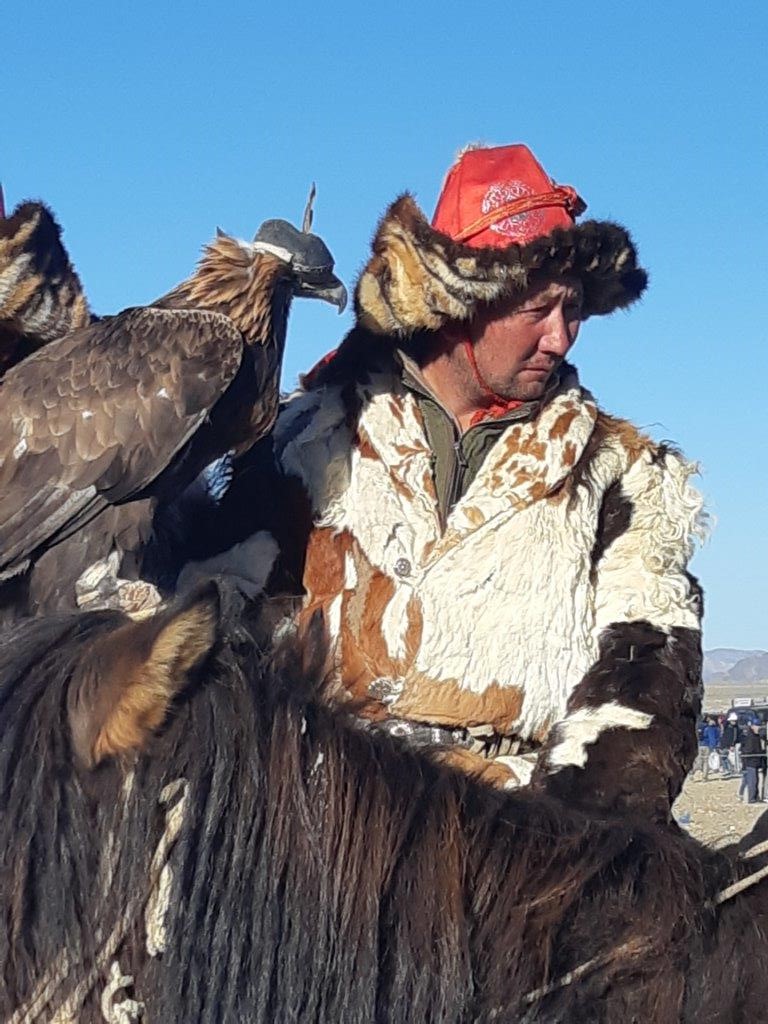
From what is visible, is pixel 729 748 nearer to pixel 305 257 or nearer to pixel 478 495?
pixel 305 257

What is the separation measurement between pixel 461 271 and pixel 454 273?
0.9 inches

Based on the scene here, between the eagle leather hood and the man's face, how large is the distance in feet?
0.13

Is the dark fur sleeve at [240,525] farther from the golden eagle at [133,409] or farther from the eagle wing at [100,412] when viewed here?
the eagle wing at [100,412]

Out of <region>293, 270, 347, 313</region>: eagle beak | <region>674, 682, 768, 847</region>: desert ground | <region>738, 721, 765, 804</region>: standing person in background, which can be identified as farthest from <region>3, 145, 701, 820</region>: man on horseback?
<region>738, 721, 765, 804</region>: standing person in background

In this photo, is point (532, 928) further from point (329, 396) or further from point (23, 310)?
point (23, 310)

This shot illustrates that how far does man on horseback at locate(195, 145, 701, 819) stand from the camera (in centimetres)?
328

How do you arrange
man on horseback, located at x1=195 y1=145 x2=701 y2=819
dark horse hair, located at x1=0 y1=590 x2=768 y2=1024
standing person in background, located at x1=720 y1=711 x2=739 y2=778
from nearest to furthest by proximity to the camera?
dark horse hair, located at x1=0 y1=590 x2=768 y2=1024 < man on horseback, located at x1=195 y1=145 x2=701 y2=819 < standing person in background, located at x1=720 y1=711 x2=739 y2=778

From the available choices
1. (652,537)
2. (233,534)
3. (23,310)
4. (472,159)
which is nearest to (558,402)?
(652,537)

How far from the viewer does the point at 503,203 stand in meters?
3.52

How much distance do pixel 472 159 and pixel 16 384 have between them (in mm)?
1568

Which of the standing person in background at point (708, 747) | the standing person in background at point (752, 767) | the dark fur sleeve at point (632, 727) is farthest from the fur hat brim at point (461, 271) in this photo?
the standing person in background at point (708, 747)

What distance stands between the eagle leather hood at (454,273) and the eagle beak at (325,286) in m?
0.49

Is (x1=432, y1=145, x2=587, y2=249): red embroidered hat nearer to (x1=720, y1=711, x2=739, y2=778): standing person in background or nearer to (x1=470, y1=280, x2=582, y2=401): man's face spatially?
(x1=470, y1=280, x2=582, y2=401): man's face

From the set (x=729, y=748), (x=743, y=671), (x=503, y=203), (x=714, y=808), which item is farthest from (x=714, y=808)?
(x=743, y=671)
